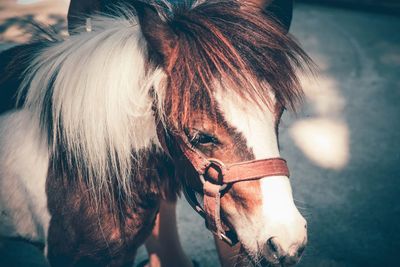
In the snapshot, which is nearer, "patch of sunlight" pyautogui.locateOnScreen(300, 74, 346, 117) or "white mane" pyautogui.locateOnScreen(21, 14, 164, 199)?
"white mane" pyautogui.locateOnScreen(21, 14, 164, 199)

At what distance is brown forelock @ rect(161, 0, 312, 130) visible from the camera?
1.00 metres

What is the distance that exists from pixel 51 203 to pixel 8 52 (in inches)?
32.9

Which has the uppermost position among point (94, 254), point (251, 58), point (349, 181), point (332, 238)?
point (251, 58)

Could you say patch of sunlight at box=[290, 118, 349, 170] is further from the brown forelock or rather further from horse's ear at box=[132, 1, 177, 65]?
horse's ear at box=[132, 1, 177, 65]

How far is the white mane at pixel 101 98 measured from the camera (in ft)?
3.53

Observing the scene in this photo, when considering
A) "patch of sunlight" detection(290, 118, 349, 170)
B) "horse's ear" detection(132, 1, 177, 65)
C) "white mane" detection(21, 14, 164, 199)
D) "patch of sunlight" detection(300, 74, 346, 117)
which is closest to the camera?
"horse's ear" detection(132, 1, 177, 65)

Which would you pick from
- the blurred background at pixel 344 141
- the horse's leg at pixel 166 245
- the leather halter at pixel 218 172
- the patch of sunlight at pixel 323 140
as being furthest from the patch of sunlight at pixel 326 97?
the leather halter at pixel 218 172

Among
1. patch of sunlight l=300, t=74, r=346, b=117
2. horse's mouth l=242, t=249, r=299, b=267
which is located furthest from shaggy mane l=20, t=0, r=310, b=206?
patch of sunlight l=300, t=74, r=346, b=117

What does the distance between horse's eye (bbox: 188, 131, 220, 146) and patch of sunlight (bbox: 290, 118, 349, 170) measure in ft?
6.70

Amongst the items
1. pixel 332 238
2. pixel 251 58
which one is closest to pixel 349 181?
pixel 332 238

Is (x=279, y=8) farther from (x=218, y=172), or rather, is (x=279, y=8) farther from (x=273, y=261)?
(x=273, y=261)

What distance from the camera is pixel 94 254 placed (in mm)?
1409

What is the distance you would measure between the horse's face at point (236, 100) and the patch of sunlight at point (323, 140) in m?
1.95

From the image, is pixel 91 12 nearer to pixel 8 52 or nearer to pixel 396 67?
pixel 8 52
